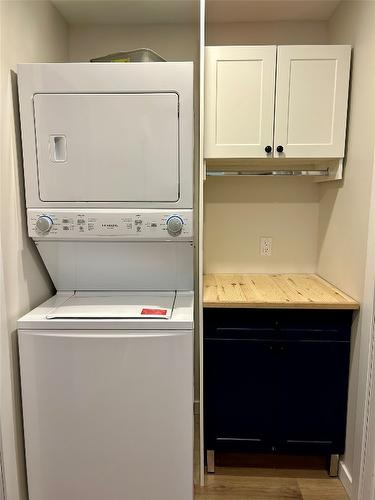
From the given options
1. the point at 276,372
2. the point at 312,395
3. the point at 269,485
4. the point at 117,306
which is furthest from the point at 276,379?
Answer: the point at 117,306

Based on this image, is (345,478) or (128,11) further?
(128,11)

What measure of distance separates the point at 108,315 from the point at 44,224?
0.50 m

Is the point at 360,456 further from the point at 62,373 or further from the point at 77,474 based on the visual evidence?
the point at 62,373

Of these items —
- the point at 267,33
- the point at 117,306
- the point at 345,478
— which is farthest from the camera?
the point at 267,33

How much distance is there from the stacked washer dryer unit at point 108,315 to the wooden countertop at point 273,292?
32 centimetres

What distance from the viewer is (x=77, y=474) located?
1.61 metres

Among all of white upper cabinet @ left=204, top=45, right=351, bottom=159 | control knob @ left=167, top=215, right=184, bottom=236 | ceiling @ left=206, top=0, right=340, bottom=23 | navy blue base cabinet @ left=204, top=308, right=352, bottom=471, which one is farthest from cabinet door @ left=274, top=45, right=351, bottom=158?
navy blue base cabinet @ left=204, top=308, right=352, bottom=471

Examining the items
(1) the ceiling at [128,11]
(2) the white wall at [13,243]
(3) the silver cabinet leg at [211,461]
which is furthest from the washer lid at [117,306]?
(1) the ceiling at [128,11]

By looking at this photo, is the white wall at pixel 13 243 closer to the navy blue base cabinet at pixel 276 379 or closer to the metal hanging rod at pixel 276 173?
the navy blue base cabinet at pixel 276 379

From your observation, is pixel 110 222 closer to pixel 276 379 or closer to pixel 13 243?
pixel 13 243

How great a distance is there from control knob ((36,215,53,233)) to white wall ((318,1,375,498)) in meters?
1.44

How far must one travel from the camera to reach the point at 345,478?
6.05ft

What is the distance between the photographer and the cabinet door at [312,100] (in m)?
1.83

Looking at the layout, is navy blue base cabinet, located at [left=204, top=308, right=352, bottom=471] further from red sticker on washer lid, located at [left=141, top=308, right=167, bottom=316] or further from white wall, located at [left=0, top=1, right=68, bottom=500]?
white wall, located at [left=0, top=1, right=68, bottom=500]
